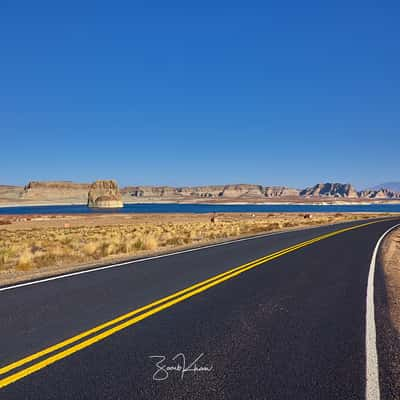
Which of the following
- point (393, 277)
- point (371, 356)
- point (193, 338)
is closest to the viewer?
point (371, 356)

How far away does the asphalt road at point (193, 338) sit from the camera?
4.05 m

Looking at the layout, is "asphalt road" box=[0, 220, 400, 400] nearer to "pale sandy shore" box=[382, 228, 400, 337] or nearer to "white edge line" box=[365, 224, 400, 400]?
"white edge line" box=[365, 224, 400, 400]

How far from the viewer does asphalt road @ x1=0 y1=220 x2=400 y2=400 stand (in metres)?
4.05

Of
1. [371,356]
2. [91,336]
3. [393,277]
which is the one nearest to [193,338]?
[91,336]

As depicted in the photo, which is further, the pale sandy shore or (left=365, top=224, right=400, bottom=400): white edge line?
the pale sandy shore

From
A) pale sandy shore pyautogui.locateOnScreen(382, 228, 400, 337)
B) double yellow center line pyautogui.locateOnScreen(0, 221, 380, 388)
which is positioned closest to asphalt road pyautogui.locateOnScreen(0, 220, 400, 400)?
double yellow center line pyautogui.locateOnScreen(0, 221, 380, 388)

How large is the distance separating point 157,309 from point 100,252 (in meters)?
10.8

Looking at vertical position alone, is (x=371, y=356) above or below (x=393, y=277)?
above

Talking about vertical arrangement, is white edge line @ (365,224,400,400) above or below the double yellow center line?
above

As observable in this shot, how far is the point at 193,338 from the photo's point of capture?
548 cm

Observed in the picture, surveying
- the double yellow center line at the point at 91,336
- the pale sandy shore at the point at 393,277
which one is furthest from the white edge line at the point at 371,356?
the double yellow center line at the point at 91,336

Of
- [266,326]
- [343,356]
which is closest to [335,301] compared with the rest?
[266,326]

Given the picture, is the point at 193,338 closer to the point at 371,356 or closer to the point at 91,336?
the point at 91,336

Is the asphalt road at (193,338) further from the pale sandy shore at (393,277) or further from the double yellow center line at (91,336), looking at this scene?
the pale sandy shore at (393,277)
